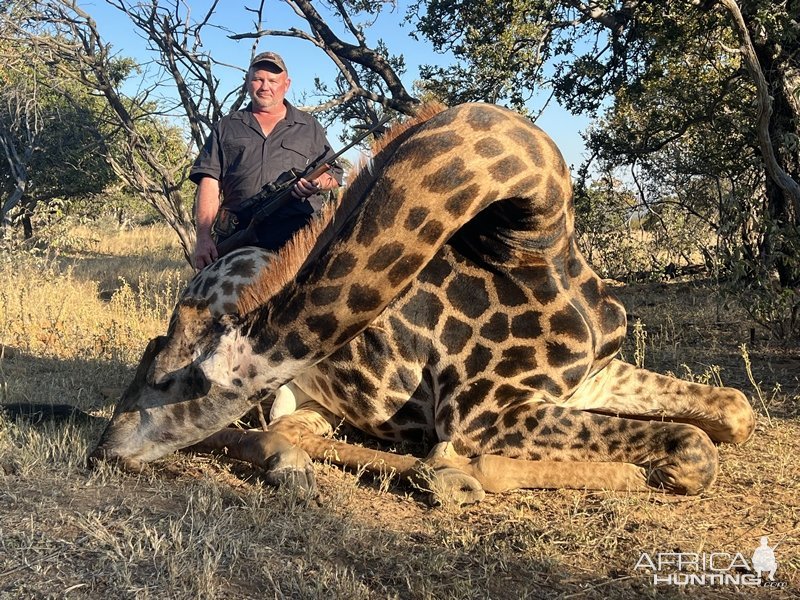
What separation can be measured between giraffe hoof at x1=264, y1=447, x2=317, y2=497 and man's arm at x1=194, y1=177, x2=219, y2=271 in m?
1.94

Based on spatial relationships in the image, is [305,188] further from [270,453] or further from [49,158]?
[49,158]

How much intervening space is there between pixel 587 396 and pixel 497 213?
126 cm

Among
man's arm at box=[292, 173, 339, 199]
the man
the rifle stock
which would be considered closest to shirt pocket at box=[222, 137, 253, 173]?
the man

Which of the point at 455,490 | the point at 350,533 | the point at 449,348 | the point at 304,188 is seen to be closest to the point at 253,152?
the point at 304,188

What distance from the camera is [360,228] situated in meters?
2.55

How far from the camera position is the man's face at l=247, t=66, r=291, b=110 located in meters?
5.18

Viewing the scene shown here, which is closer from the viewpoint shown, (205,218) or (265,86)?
→ (205,218)

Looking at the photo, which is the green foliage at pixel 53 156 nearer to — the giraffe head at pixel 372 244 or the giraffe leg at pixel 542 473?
the giraffe head at pixel 372 244

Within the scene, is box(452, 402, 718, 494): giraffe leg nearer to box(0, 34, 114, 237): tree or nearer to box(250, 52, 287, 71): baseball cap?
box(250, 52, 287, 71): baseball cap

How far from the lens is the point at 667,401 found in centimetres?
386

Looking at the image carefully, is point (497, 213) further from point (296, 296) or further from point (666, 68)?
point (666, 68)

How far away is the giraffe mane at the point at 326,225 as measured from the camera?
108 inches

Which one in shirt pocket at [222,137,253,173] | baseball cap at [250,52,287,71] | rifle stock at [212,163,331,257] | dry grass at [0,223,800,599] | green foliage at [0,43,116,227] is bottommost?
dry grass at [0,223,800,599]

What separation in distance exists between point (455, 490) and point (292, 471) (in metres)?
0.76
